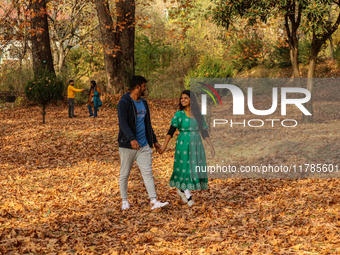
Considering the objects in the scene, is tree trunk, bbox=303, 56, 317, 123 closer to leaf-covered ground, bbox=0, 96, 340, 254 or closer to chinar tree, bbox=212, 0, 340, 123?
chinar tree, bbox=212, 0, 340, 123

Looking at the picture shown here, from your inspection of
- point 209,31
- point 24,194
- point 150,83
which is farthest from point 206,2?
point 24,194

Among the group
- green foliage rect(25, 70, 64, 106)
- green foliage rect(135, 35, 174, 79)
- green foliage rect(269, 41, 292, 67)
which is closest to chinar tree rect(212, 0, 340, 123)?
green foliage rect(25, 70, 64, 106)

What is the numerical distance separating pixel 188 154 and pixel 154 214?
1.09m

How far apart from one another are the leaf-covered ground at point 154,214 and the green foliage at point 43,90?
5171 mm

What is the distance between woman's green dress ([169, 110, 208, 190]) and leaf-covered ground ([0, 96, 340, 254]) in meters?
0.54

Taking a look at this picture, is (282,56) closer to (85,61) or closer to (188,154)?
(85,61)

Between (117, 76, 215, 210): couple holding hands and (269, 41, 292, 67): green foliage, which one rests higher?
(269, 41, 292, 67): green foliage

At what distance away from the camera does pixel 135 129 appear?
224 inches

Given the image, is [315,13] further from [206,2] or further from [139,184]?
[206,2]

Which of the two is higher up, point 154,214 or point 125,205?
point 125,205

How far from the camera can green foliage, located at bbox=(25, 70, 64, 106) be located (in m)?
15.2

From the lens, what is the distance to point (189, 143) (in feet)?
19.5

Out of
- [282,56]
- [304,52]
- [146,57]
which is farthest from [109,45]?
[304,52]

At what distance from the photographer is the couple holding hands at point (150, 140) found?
18.5 feet
